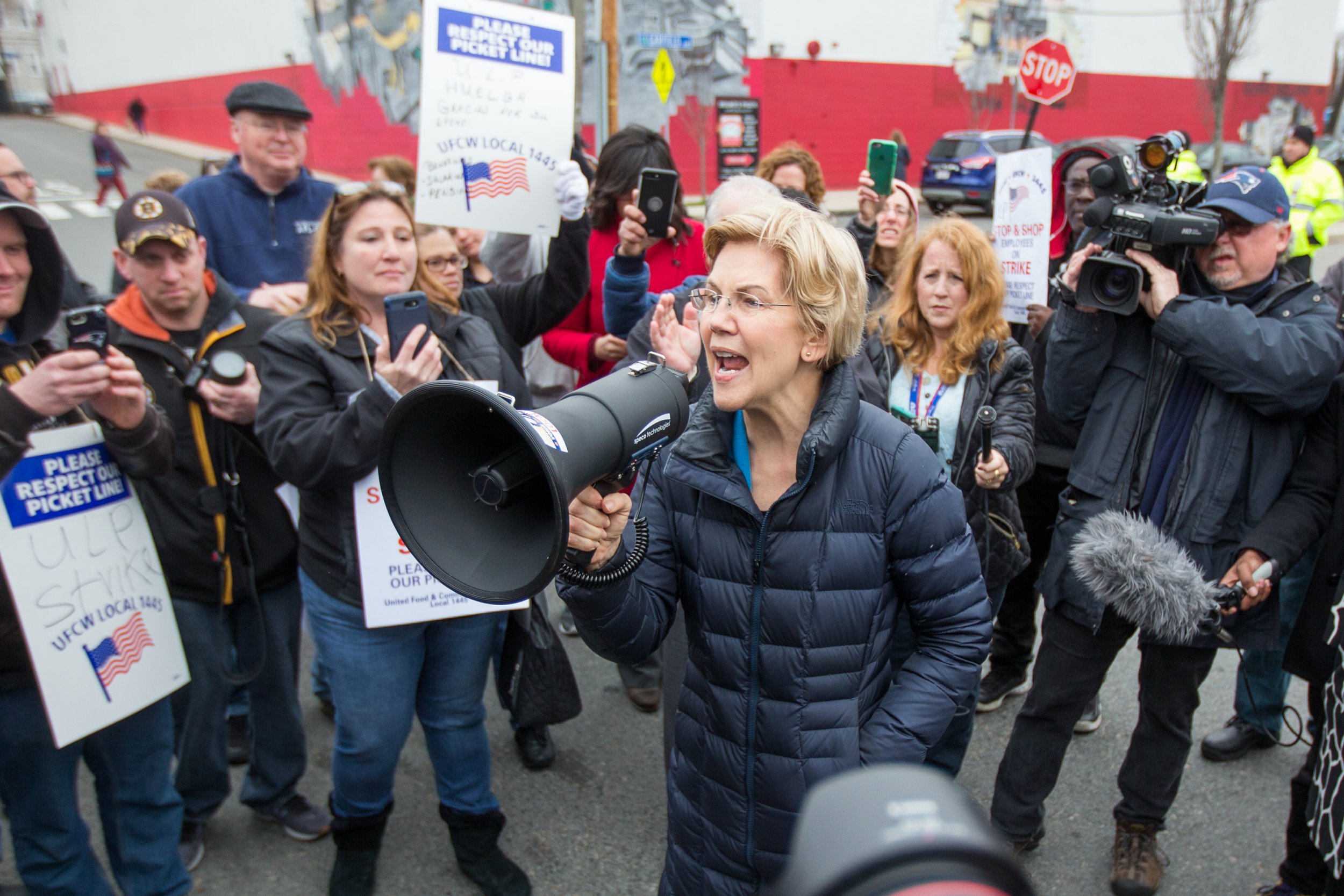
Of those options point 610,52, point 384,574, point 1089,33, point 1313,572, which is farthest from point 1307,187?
point 1089,33

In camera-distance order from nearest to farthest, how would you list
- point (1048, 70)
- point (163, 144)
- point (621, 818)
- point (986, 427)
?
point (986, 427) → point (621, 818) → point (1048, 70) → point (163, 144)

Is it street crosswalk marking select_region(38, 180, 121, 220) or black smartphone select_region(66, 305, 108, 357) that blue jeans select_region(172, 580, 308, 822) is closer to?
black smartphone select_region(66, 305, 108, 357)

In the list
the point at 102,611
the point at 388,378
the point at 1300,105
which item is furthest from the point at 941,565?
the point at 1300,105

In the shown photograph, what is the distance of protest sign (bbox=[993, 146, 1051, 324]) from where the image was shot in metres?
3.81

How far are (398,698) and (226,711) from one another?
2.71 feet

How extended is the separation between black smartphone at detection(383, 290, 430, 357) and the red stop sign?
176 inches

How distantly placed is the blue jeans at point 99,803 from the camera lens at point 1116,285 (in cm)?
289

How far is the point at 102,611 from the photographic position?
236 centimetres

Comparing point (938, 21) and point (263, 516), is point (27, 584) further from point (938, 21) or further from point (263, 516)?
point (938, 21)

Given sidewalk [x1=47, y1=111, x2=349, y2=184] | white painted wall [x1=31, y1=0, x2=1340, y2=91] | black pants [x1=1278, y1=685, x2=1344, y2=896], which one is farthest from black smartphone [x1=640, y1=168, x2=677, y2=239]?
sidewalk [x1=47, y1=111, x2=349, y2=184]

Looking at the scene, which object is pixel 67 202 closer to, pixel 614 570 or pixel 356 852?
pixel 356 852

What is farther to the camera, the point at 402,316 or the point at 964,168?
the point at 964,168

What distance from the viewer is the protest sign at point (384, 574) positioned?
2.39 m

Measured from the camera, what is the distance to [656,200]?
3.15 meters
